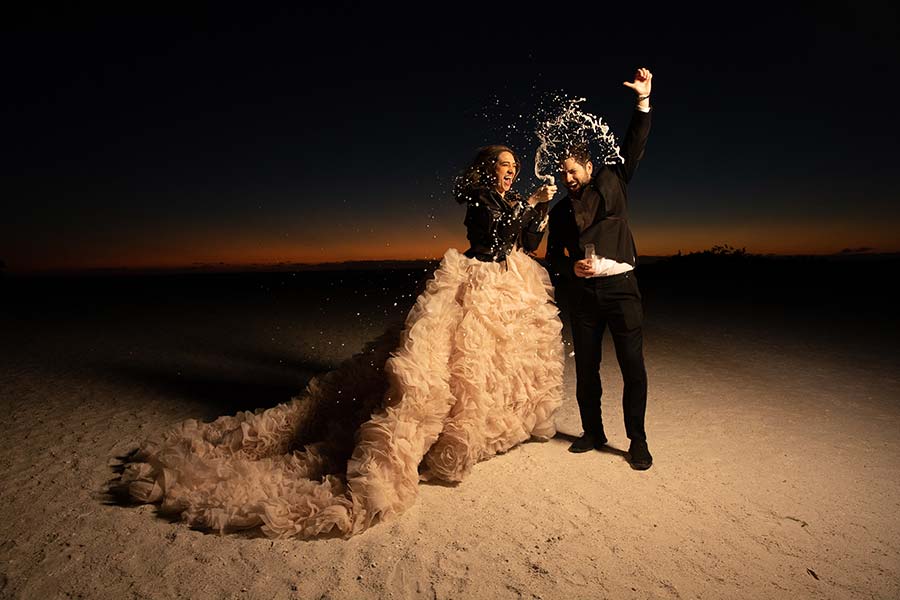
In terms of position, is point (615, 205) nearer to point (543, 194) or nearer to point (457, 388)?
point (543, 194)

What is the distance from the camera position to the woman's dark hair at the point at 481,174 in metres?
4.42

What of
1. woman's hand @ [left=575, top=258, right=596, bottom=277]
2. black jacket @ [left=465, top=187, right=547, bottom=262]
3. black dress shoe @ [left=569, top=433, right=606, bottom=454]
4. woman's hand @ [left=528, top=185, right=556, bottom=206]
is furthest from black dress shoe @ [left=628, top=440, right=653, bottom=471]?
woman's hand @ [left=528, top=185, right=556, bottom=206]

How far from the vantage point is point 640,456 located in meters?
4.38

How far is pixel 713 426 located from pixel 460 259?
313cm

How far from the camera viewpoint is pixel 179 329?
1220 cm

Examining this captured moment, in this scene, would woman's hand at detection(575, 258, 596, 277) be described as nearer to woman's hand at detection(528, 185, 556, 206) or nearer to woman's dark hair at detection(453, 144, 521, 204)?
woman's hand at detection(528, 185, 556, 206)

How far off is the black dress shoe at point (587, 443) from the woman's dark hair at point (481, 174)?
2.32 m

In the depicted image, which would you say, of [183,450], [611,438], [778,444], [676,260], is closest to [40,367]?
[183,450]

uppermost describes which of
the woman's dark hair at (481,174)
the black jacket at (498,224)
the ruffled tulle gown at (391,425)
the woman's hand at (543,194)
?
the woman's dark hair at (481,174)

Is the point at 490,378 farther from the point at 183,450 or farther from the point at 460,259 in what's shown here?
the point at 183,450

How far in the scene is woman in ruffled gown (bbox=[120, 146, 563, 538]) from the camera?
3543 mm

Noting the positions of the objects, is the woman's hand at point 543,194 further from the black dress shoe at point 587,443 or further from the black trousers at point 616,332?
the black dress shoe at point 587,443

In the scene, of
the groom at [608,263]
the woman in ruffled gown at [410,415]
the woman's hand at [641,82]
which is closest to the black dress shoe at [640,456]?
the groom at [608,263]

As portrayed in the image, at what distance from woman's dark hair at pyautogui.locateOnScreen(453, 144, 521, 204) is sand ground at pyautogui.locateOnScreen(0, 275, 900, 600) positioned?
2.26 metres
